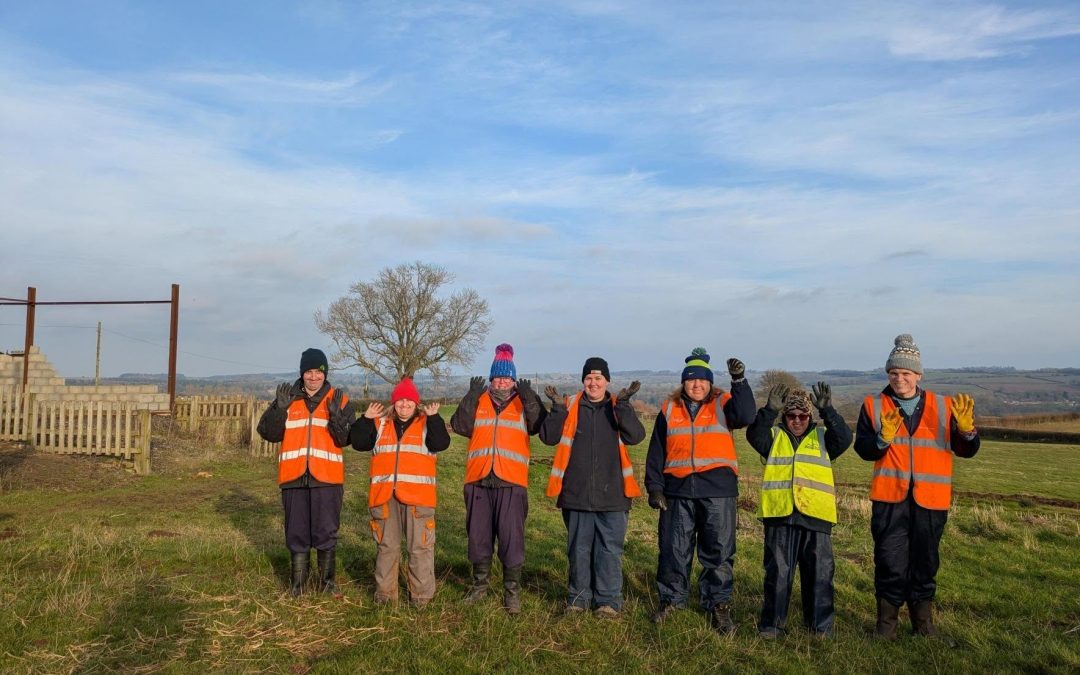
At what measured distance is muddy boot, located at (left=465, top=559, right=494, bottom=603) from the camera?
626 cm

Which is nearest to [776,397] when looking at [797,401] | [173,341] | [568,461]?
[797,401]

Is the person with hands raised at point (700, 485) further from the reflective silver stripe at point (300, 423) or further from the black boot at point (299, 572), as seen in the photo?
the black boot at point (299, 572)

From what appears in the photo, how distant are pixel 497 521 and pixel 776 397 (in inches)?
102

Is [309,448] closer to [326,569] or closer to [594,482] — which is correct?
[326,569]

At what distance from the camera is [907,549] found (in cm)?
562

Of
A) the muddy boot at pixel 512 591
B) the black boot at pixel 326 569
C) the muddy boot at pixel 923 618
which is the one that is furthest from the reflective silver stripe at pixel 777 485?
the black boot at pixel 326 569

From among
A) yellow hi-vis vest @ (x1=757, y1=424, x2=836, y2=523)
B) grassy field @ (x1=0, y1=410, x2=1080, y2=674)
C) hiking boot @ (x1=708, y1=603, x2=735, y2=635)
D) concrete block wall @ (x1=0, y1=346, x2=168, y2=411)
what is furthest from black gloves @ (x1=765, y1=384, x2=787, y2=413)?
concrete block wall @ (x1=0, y1=346, x2=168, y2=411)

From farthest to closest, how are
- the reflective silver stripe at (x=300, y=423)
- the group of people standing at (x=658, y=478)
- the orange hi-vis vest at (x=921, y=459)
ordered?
the reflective silver stripe at (x=300, y=423) → the group of people standing at (x=658, y=478) → the orange hi-vis vest at (x=921, y=459)

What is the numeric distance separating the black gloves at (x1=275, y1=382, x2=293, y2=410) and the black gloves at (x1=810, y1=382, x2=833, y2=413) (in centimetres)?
444

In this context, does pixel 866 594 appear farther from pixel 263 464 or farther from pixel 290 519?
pixel 263 464

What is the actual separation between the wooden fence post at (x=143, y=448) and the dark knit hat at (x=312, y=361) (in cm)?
1024

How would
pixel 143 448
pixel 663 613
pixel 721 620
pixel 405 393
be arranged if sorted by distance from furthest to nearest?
pixel 143 448, pixel 405 393, pixel 663 613, pixel 721 620

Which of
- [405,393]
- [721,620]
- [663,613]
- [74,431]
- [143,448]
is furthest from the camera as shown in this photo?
[74,431]

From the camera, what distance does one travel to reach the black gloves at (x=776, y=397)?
5.73 metres
